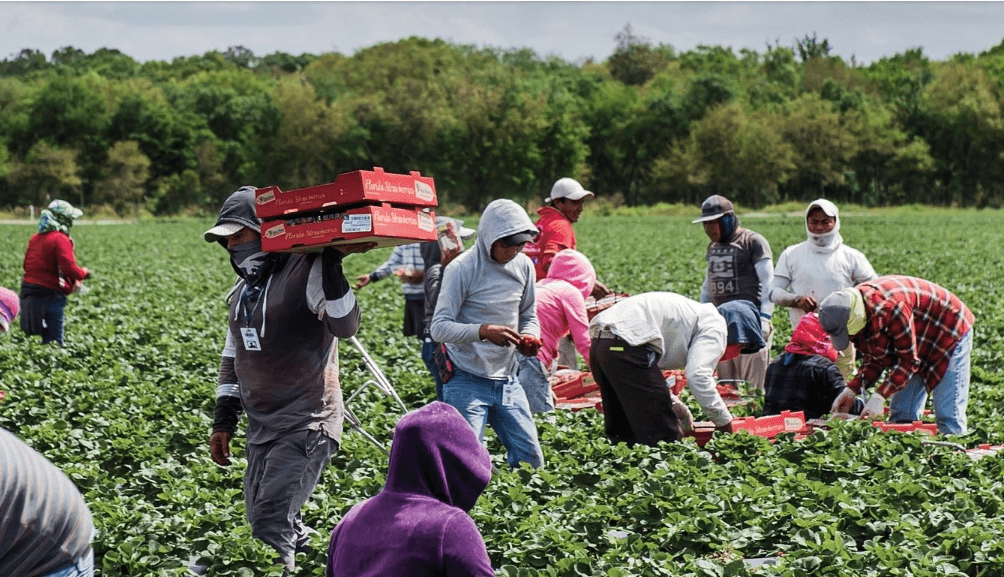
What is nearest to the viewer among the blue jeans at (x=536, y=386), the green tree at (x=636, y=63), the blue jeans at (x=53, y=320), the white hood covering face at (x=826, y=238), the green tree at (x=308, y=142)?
the blue jeans at (x=536, y=386)

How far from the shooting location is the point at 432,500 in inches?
110

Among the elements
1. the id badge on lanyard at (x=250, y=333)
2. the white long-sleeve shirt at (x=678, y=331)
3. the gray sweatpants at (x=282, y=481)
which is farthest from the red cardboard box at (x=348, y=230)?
the white long-sleeve shirt at (x=678, y=331)

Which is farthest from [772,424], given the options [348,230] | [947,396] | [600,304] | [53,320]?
[53,320]

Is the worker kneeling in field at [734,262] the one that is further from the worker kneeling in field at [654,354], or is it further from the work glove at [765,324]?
the worker kneeling in field at [654,354]

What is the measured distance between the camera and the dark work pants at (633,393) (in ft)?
Answer: 20.6

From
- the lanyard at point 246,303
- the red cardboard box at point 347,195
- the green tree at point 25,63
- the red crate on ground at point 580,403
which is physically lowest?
the red crate on ground at point 580,403

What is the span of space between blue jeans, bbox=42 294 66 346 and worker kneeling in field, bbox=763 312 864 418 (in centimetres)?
765

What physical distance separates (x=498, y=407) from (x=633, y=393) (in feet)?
2.92

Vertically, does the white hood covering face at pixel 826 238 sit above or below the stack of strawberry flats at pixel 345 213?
below

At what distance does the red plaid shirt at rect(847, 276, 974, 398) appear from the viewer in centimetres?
659

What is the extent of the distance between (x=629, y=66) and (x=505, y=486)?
119074mm

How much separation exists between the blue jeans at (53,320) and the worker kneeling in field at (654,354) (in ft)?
23.9

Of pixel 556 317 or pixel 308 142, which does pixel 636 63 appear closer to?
pixel 308 142

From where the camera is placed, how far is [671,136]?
85188mm
